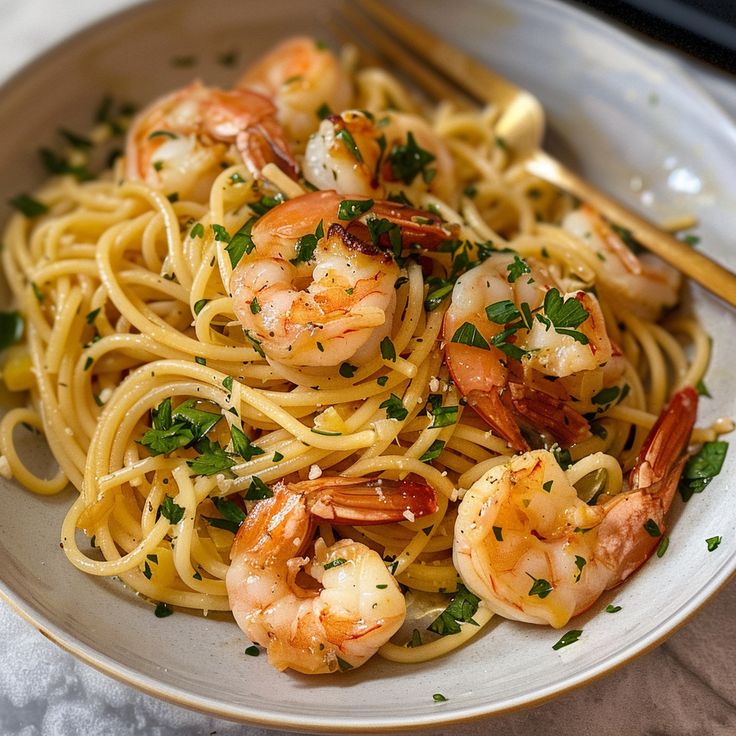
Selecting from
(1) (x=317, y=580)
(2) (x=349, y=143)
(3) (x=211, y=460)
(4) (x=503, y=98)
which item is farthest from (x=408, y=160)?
(1) (x=317, y=580)

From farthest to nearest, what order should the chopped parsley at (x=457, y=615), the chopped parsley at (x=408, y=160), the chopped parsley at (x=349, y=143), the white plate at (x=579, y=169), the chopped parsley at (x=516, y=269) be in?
the chopped parsley at (x=408, y=160) → the chopped parsley at (x=349, y=143) → the chopped parsley at (x=516, y=269) → the chopped parsley at (x=457, y=615) → the white plate at (x=579, y=169)

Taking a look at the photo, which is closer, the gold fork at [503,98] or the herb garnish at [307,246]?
the herb garnish at [307,246]

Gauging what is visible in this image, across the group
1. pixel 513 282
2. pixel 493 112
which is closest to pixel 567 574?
pixel 513 282

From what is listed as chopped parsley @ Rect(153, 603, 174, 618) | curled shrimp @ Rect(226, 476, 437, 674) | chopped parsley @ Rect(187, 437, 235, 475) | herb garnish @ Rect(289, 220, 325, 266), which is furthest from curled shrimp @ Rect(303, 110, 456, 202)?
chopped parsley @ Rect(153, 603, 174, 618)

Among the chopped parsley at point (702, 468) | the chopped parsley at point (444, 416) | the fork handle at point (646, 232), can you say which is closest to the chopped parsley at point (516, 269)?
the chopped parsley at point (444, 416)

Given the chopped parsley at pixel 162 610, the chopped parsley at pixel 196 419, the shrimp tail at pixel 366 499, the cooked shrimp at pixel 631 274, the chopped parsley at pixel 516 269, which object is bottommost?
the chopped parsley at pixel 162 610

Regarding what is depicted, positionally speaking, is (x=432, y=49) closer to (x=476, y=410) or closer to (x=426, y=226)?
(x=426, y=226)

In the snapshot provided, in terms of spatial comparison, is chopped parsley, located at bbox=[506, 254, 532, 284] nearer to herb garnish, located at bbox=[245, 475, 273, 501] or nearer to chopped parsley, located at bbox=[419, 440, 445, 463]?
chopped parsley, located at bbox=[419, 440, 445, 463]

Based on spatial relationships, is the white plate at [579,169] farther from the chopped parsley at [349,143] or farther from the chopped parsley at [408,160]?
the chopped parsley at [349,143]
